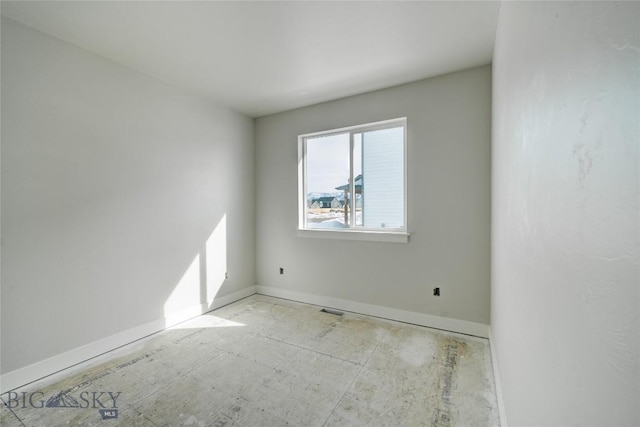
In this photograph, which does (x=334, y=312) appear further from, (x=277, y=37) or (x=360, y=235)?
(x=277, y=37)

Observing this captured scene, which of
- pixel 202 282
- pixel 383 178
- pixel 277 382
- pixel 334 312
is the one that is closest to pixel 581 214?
pixel 277 382

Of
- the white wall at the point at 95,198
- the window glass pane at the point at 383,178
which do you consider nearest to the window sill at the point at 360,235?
the window glass pane at the point at 383,178

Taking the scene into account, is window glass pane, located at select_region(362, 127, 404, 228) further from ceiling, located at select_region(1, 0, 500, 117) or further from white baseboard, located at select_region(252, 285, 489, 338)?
white baseboard, located at select_region(252, 285, 489, 338)

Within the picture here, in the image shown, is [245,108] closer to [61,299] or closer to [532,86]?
[61,299]

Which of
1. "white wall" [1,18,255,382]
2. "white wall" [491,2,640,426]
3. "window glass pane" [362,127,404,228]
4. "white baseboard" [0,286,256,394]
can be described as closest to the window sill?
"window glass pane" [362,127,404,228]

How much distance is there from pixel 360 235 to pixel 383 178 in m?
0.74

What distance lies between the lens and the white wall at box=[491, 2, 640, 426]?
1.42 feet

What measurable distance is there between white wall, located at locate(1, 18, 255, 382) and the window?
4.10 ft

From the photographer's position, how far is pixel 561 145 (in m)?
0.70

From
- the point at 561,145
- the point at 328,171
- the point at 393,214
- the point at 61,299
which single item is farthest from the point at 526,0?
the point at 61,299

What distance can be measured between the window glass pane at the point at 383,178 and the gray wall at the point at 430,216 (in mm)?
163

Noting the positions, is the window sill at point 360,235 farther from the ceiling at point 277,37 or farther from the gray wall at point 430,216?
the ceiling at point 277,37

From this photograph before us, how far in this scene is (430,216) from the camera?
310 cm

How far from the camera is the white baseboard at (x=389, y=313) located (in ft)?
9.56
